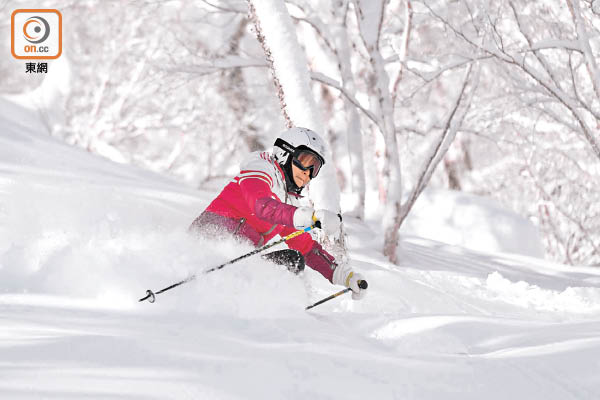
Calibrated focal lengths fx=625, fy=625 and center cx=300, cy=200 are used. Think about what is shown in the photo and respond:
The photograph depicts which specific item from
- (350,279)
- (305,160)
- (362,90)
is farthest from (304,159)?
(362,90)

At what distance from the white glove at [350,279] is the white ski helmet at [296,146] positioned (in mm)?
672

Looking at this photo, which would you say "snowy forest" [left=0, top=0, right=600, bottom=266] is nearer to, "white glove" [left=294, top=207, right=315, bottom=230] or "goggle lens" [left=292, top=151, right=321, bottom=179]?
"goggle lens" [left=292, top=151, right=321, bottom=179]

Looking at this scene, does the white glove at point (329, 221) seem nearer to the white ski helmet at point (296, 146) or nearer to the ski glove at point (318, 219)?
the ski glove at point (318, 219)

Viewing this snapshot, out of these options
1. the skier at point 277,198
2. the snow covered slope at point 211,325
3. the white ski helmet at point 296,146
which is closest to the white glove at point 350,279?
the skier at point 277,198

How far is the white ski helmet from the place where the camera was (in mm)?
4129

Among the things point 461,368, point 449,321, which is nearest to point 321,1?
point 449,321

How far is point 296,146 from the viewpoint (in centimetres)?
414

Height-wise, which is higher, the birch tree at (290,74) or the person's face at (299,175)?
the birch tree at (290,74)

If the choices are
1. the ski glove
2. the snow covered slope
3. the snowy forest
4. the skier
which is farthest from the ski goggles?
the snowy forest

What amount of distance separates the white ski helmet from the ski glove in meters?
0.60

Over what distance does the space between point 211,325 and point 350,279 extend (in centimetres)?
129

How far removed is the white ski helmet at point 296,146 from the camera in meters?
4.13

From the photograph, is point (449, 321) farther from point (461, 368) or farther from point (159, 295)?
point (159, 295)

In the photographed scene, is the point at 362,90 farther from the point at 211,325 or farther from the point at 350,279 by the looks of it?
the point at 211,325
